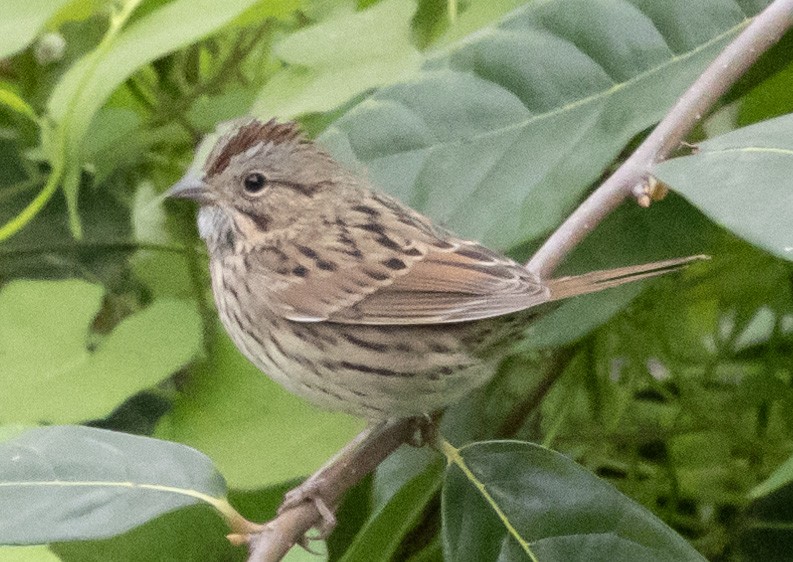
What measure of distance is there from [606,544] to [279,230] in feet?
2.20

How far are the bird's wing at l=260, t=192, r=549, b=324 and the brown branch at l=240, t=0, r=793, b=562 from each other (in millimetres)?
150

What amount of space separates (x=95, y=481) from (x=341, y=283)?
1.47 feet

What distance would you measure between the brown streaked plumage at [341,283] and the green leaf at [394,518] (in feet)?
0.31

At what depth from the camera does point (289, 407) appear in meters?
1.31

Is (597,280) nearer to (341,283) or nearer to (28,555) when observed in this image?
(341,283)

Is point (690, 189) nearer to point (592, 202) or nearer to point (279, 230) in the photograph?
point (592, 202)

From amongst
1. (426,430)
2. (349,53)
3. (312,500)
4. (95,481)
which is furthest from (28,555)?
(349,53)

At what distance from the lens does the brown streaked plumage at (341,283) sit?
120 cm

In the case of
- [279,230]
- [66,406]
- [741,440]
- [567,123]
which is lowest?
[741,440]

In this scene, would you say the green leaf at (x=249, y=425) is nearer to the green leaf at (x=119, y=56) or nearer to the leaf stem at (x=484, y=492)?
the leaf stem at (x=484, y=492)

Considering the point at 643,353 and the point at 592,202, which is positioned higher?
the point at 592,202

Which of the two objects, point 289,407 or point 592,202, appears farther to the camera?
point 289,407

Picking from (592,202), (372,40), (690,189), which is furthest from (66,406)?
(690,189)

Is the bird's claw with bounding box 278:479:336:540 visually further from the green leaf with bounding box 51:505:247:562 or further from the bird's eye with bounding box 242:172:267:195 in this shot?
the bird's eye with bounding box 242:172:267:195
